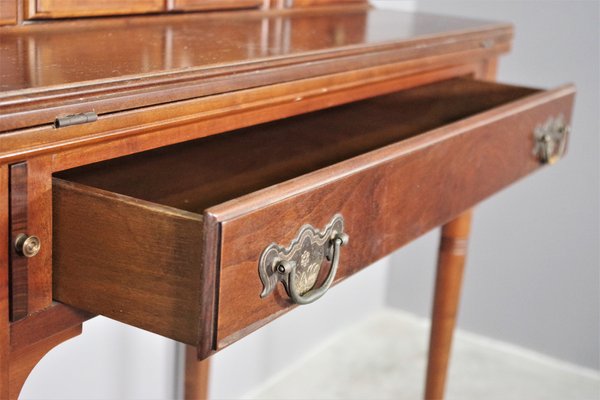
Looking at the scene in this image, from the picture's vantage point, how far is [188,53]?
2.63 feet

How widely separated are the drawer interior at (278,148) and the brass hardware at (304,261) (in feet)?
0.42

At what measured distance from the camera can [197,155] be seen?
0.93 m

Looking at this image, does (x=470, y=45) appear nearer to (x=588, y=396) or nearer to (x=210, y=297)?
(x=210, y=297)

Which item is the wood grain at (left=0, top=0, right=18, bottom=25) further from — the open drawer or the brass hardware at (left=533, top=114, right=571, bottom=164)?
the brass hardware at (left=533, top=114, right=571, bottom=164)

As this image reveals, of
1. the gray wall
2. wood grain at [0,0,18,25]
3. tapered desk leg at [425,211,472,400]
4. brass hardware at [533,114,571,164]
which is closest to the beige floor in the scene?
the gray wall

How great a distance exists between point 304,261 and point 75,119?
210 mm

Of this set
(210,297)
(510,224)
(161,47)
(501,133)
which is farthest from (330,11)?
(210,297)

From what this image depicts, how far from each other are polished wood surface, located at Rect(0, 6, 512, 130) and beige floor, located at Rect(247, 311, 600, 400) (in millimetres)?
774

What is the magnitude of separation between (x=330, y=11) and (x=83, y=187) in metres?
0.84

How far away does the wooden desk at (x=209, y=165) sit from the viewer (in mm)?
619

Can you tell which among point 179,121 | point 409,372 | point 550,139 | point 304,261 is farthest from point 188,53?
point 409,372

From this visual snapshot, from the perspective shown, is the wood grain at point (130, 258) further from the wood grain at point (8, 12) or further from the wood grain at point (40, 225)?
the wood grain at point (8, 12)

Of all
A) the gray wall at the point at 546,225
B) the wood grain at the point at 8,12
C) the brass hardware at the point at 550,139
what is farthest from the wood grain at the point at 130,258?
the gray wall at the point at 546,225

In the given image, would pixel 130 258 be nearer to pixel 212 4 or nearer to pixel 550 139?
pixel 212 4
